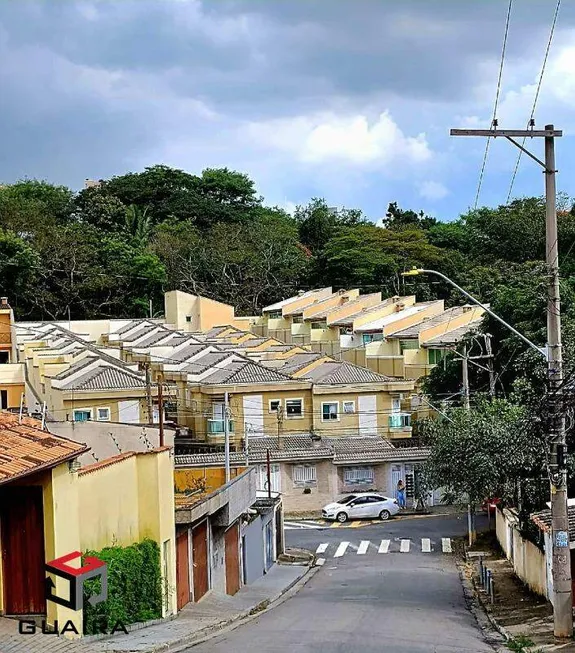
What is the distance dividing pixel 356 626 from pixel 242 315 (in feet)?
242

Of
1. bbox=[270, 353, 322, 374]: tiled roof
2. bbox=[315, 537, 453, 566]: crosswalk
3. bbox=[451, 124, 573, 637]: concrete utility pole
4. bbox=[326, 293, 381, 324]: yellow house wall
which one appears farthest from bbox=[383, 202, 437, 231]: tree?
bbox=[451, 124, 573, 637]: concrete utility pole

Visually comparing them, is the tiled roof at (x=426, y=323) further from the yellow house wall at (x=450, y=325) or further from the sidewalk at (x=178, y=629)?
the sidewalk at (x=178, y=629)

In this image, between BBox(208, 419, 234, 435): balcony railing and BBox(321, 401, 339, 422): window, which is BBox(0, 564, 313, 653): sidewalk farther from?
BBox(321, 401, 339, 422): window

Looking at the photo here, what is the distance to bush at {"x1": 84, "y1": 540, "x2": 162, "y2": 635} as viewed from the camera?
17.4 meters

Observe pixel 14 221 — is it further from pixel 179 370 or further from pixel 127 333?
pixel 179 370

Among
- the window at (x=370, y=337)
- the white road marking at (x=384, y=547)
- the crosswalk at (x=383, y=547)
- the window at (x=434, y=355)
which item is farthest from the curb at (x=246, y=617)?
the window at (x=370, y=337)

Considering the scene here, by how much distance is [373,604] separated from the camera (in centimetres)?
2602

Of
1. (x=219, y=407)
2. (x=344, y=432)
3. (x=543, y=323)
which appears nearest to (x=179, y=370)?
(x=219, y=407)

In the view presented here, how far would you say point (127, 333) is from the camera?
77438 mm

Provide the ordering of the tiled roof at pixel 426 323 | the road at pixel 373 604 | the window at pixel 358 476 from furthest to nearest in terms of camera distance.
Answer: the tiled roof at pixel 426 323 → the window at pixel 358 476 → the road at pixel 373 604

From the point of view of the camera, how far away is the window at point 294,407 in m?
53.0

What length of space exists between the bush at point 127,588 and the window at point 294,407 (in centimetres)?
3268

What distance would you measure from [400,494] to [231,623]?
97.7 ft

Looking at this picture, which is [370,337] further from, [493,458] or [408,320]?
[493,458]
